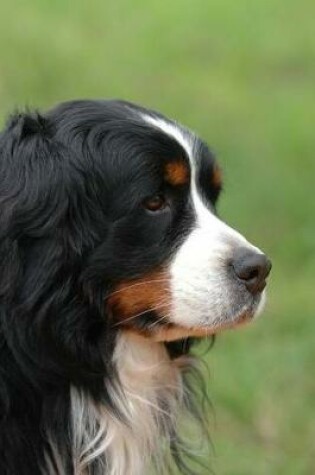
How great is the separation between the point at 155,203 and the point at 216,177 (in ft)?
1.08

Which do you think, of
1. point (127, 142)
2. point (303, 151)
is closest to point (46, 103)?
point (303, 151)

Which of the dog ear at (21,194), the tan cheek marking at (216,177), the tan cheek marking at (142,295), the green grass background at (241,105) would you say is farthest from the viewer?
the green grass background at (241,105)

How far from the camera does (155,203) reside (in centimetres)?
347

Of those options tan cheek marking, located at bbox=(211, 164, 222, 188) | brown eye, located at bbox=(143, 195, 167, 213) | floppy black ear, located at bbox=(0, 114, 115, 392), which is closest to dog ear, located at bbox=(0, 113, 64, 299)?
floppy black ear, located at bbox=(0, 114, 115, 392)

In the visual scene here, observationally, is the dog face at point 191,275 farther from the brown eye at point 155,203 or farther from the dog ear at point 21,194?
the dog ear at point 21,194

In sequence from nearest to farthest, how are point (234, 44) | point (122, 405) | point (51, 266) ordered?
1. point (51, 266)
2. point (122, 405)
3. point (234, 44)

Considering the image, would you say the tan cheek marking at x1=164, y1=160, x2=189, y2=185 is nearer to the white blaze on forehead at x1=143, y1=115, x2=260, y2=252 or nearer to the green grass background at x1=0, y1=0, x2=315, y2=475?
the white blaze on forehead at x1=143, y1=115, x2=260, y2=252

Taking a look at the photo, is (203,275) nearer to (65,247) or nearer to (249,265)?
(249,265)

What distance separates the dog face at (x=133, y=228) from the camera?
3.39 meters

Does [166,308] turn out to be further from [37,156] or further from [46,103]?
[46,103]

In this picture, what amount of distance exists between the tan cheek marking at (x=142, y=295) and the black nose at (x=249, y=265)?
22cm

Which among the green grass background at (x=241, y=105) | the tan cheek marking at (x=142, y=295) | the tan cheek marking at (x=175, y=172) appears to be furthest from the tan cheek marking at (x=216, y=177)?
the green grass background at (x=241, y=105)

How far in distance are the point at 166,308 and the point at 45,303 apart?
0.36 meters

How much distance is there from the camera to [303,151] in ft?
27.7
